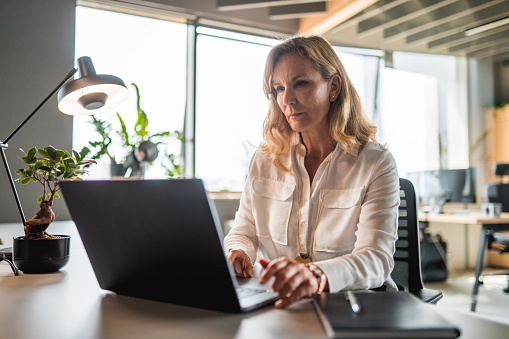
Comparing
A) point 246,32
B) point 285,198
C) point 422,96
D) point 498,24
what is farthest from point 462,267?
point 285,198

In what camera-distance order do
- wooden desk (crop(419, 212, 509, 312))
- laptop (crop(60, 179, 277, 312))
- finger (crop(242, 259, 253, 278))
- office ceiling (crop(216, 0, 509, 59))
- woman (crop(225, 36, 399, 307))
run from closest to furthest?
laptop (crop(60, 179, 277, 312))
finger (crop(242, 259, 253, 278))
woman (crop(225, 36, 399, 307))
wooden desk (crop(419, 212, 509, 312))
office ceiling (crop(216, 0, 509, 59))

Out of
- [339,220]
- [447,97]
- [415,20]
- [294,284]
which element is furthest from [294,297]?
[447,97]

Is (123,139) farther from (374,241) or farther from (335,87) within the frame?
(374,241)

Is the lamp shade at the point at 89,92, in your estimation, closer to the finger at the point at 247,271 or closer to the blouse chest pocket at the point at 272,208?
the blouse chest pocket at the point at 272,208

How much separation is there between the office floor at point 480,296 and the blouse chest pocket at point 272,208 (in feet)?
7.00

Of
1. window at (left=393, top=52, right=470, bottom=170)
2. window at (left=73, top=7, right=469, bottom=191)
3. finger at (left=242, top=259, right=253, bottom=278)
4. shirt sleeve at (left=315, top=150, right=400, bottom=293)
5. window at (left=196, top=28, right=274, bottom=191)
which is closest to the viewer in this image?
shirt sleeve at (left=315, top=150, right=400, bottom=293)

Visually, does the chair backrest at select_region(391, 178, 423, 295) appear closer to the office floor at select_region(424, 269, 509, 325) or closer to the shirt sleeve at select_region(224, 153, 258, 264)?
the shirt sleeve at select_region(224, 153, 258, 264)

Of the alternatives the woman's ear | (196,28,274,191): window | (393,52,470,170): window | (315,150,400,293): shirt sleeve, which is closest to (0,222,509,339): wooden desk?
(315,150,400,293): shirt sleeve

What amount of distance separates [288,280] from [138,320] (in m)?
0.28

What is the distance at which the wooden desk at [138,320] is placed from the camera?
0.68 meters

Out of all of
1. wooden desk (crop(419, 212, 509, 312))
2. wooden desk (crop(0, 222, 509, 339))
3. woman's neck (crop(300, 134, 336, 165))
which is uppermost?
woman's neck (crop(300, 134, 336, 165))

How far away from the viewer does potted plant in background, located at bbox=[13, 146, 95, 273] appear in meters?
1.18

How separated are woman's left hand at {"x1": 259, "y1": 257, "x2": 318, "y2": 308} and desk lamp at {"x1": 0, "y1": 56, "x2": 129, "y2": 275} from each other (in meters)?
0.93

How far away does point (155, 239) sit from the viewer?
2.63 ft
